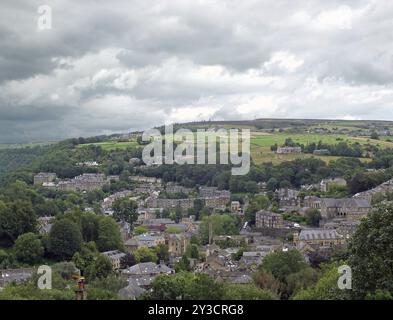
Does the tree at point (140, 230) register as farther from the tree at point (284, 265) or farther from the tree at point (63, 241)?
the tree at point (284, 265)

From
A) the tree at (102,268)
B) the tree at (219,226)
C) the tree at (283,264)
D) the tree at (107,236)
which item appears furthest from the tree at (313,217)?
the tree at (102,268)


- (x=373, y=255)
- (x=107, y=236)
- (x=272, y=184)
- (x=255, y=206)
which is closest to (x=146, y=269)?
(x=107, y=236)

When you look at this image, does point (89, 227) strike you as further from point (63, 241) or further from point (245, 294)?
point (245, 294)

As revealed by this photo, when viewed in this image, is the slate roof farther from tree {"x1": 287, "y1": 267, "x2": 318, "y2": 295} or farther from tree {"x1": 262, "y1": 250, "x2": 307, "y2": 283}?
tree {"x1": 287, "y1": 267, "x2": 318, "y2": 295}

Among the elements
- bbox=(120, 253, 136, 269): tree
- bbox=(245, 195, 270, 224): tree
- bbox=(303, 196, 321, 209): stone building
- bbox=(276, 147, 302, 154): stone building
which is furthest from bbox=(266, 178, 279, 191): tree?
bbox=(120, 253, 136, 269): tree

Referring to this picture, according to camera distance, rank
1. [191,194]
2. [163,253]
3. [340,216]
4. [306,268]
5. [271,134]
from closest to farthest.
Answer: [306,268]
[163,253]
[340,216]
[191,194]
[271,134]
